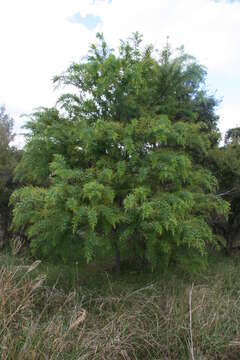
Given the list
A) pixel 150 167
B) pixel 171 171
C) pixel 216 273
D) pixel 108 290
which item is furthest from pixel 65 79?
pixel 216 273

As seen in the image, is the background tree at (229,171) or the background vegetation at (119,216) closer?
the background vegetation at (119,216)

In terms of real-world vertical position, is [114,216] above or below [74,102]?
below

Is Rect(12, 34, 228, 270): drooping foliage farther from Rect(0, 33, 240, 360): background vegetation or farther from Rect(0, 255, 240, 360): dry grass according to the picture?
Rect(0, 255, 240, 360): dry grass

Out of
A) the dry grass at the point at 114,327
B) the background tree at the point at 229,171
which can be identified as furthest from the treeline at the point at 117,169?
the background tree at the point at 229,171

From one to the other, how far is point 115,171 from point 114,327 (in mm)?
2005

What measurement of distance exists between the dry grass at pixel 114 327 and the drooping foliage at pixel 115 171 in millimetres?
652

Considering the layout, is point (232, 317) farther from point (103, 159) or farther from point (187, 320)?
point (103, 159)

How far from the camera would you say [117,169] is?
11.2ft

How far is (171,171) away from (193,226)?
88 cm

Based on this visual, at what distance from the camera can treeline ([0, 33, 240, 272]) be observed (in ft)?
10.2

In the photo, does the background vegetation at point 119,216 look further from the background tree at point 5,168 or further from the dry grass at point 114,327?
the background tree at point 5,168

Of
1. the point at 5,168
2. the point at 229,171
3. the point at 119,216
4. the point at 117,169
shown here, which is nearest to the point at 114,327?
the point at 119,216

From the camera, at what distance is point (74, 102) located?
3990 mm

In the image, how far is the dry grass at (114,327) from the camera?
2144mm
